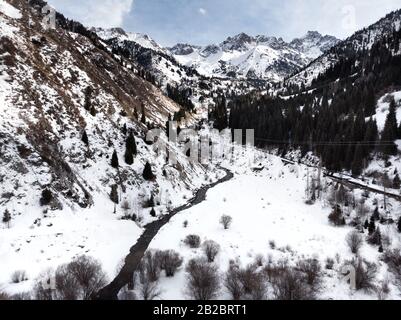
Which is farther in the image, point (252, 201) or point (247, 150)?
point (247, 150)

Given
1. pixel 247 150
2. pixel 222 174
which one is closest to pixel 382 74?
pixel 247 150

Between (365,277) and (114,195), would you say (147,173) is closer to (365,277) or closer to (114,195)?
(114,195)

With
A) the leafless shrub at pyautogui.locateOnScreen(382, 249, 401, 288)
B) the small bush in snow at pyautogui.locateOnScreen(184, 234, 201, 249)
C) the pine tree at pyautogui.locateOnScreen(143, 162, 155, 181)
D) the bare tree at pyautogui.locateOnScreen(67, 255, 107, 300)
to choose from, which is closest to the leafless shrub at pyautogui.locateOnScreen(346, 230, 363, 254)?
the leafless shrub at pyautogui.locateOnScreen(382, 249, 401, 288)

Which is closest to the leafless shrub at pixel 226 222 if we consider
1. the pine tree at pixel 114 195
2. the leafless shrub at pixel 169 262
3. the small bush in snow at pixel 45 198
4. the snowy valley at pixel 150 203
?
the snowy valley at pixel 150 203

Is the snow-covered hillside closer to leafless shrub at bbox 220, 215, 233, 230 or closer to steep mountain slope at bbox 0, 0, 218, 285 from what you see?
leafless shrub at bbox 220, 215, 233, 230

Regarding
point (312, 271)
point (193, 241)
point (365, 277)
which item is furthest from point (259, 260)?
point (365, 277)

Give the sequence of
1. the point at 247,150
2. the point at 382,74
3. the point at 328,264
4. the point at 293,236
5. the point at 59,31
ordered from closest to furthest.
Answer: the point at 328,264 → the point at 293,236 → the point at 59,31 → the point at 247,150 → the point at 382,74
